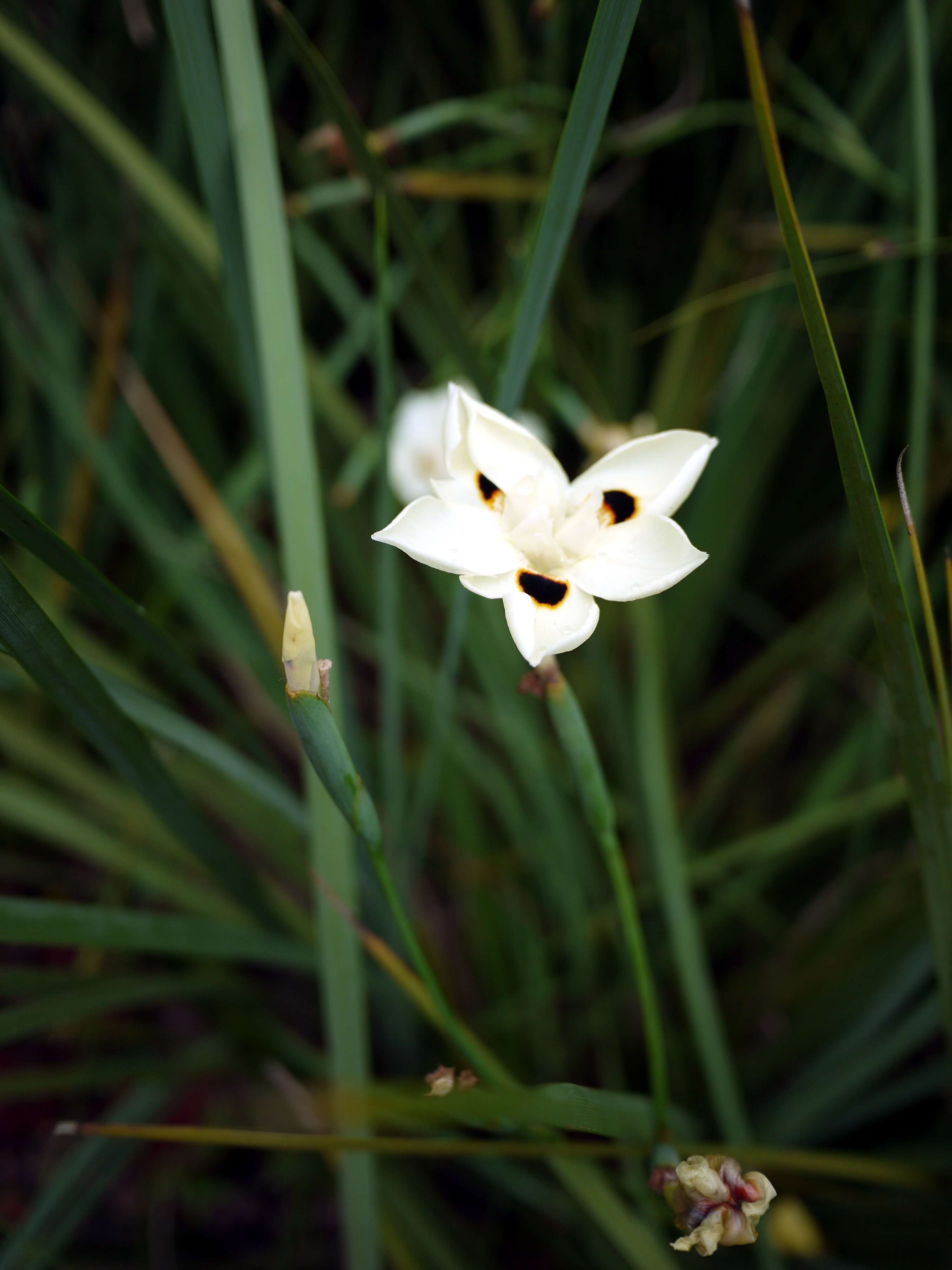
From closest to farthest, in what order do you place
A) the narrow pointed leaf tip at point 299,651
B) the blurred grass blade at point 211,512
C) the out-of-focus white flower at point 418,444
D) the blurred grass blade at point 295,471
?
the narrow pointed leaf tip at point 299,651
the blurred grass blade at point 295,471
the blurred grass blade at point 211,512
the out-of-focus white flower at point 418,444

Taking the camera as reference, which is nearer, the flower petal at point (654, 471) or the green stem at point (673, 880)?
the flower petal at point (654, 471)

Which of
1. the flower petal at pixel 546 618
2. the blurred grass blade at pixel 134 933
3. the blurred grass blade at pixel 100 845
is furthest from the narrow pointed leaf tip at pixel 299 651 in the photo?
the blurred grass blade at pixel 100 845

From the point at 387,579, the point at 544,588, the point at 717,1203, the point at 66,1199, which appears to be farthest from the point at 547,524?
the point at 66,1199

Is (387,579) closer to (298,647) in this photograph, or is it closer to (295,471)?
(295,471)

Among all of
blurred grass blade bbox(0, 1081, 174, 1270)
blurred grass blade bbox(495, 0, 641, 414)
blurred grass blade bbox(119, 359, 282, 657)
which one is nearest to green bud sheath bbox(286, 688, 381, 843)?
blurred grass blade bbox(495, 0, 641, 414)

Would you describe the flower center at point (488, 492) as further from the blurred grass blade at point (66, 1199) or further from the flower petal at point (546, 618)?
the blurred grass blade at point (66, 1199)

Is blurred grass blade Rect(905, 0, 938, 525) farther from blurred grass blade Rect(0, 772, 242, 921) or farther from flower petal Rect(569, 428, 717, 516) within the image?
blurred grass blade Rect(0, 772, 242, 921)

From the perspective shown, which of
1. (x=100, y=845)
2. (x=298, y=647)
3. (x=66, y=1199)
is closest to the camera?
(x=298, y=647)
